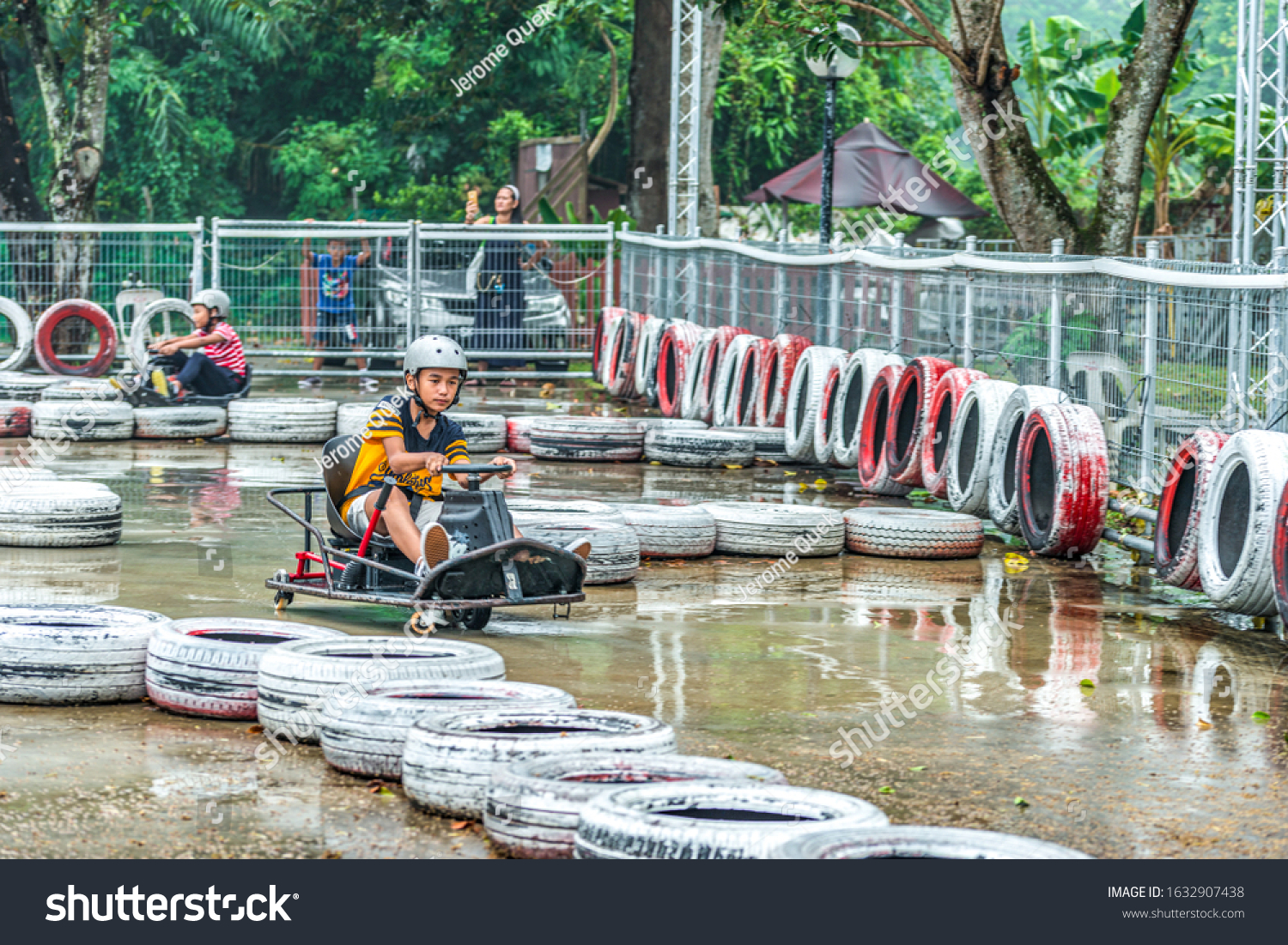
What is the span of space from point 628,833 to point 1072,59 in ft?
96.4

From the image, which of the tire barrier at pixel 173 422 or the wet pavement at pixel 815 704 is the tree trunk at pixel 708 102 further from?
the wet pavement at pixel 815 704

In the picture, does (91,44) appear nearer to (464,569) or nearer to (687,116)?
(687,116)

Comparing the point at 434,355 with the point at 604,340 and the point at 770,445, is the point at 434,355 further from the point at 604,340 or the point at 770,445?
the point at 604,340

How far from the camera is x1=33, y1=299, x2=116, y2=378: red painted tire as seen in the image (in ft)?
66.3

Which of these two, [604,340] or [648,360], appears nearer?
[648,360]

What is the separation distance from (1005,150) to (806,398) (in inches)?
123

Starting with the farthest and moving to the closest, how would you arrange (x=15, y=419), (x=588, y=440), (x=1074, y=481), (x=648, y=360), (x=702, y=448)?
(x=648, y=360) → (x=15, y=419) → (x=588, y=440) → (x=702, y=448) → (x=1074, y=481)

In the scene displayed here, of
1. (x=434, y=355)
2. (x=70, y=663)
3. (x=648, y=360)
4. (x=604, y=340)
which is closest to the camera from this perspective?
(x=70, y=663)

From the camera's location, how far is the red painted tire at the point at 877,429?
12641 millimetres

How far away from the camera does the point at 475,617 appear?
8.08 m

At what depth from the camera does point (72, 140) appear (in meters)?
23.0

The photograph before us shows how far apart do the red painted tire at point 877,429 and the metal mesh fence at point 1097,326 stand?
59cm

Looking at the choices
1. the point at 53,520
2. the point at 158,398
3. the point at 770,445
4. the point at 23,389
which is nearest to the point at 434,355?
the point at 53,520
